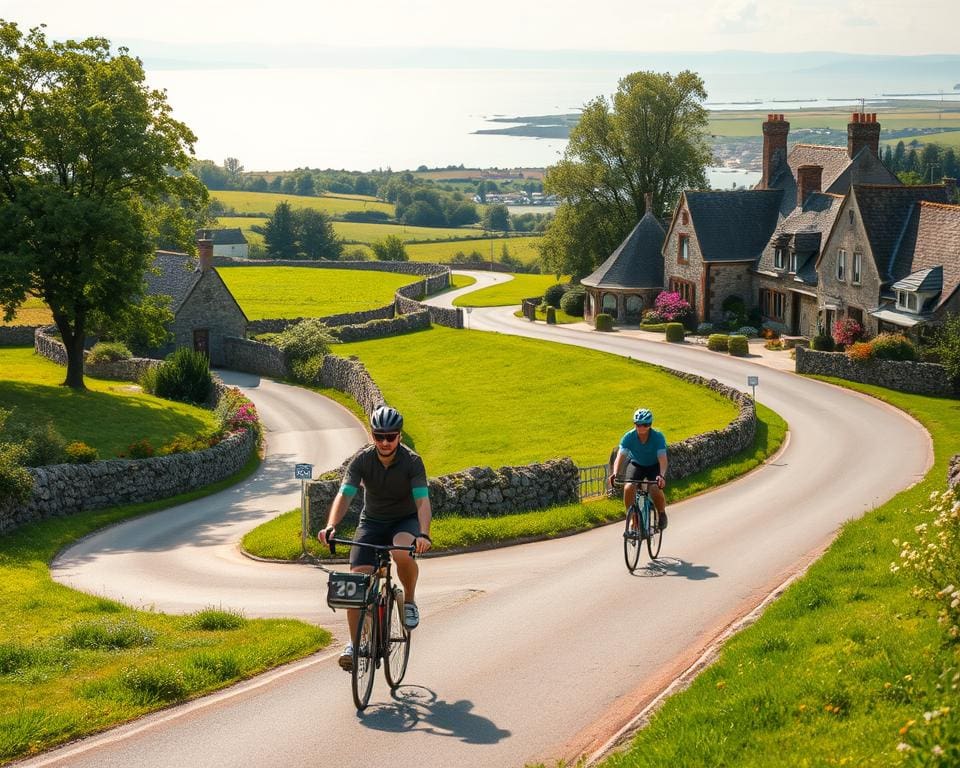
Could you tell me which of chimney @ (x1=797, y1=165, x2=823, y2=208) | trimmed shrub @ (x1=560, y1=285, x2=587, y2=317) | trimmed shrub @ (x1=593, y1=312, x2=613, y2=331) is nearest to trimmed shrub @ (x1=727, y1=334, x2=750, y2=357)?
chimney @ (x1=797, y1=165, x2=823, y2=208)

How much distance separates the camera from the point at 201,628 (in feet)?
49.9

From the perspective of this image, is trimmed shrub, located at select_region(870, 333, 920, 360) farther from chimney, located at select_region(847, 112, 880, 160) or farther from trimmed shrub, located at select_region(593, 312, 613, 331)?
trimmed shrub, located at select_region(593, 312, 613, 331)

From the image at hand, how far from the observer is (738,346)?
5812cm

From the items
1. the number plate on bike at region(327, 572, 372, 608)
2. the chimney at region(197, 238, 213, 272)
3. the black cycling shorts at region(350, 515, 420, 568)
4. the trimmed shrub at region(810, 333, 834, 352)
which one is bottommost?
the trimmed shrub at region(810, 333, 834, 352)

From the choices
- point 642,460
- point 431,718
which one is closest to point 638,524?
point 642,460

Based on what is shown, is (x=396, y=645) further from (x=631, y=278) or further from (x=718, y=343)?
(x=631, y=278)

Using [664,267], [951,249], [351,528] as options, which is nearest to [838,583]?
[351,528]

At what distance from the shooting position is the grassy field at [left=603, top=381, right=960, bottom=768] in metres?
8.87

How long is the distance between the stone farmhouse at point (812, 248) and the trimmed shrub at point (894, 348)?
1965mm

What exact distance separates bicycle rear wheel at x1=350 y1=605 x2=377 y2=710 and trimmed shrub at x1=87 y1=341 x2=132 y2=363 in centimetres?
5028

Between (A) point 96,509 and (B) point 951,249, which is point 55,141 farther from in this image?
(B) point 951,249

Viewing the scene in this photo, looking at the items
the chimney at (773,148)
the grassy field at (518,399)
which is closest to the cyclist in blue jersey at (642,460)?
the grassy field at (518,399)

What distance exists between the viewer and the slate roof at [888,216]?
52.4 metres

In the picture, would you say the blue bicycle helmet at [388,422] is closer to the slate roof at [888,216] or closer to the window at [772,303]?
the slate roof at [888,216]
